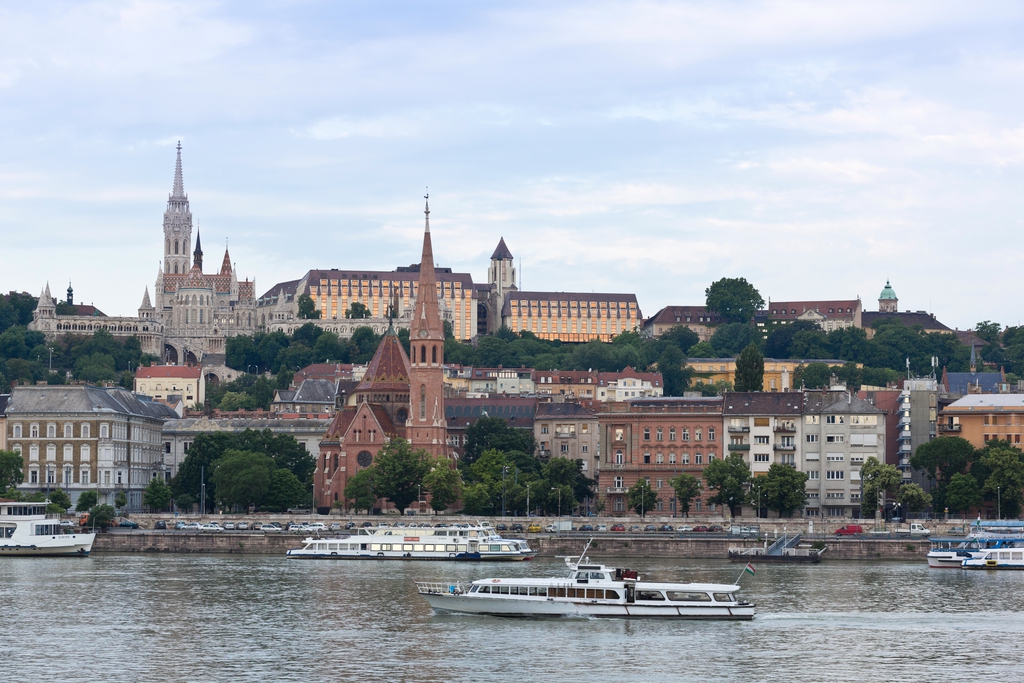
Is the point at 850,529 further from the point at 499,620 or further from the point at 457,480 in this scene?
the point at 499,620

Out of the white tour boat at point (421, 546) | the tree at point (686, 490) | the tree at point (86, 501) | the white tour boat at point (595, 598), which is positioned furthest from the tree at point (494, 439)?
the white tour boat at point (595, 598)

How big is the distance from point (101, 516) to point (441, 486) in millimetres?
23936

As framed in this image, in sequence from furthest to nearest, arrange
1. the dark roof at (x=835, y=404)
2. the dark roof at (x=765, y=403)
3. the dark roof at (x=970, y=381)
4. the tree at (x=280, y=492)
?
the dark roof at (x=970, y=381), the tree at (x=280, y=492), the dark roof at (x=765, y=403), the dark roof at (x=835, y=404)

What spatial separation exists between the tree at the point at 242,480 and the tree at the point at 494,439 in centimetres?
1880

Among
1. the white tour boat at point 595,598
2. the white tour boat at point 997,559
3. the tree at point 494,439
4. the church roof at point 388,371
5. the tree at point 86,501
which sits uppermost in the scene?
the church roof at point 388,371

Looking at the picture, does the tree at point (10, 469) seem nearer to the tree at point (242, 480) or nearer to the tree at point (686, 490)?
the tree at point (242, 480)

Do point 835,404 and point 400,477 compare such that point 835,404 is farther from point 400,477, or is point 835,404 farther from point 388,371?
point 388,371

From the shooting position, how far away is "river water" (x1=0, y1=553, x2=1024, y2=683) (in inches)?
2436

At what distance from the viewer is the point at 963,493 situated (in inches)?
4963

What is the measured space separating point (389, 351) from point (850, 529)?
50.8m

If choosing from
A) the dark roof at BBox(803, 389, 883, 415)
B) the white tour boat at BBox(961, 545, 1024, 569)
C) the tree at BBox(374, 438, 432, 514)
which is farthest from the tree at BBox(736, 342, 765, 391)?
the white tour boat at BBox(961, 545, 1024, 569)

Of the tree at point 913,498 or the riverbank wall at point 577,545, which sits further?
the tree at point 913,498

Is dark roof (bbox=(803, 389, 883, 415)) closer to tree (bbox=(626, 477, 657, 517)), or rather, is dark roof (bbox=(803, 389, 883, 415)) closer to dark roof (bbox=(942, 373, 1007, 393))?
tree (bbox=(626, 477, 657, 517))

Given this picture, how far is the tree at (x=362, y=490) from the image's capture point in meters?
137
